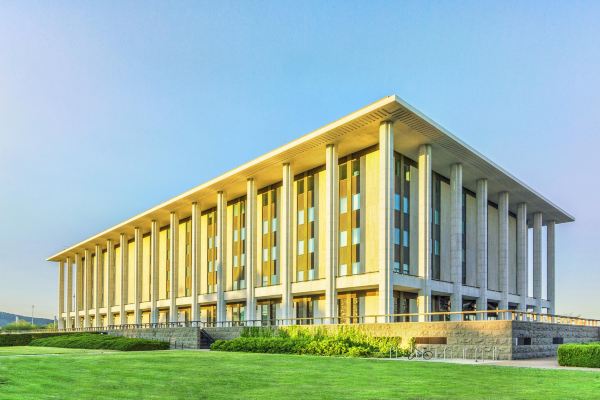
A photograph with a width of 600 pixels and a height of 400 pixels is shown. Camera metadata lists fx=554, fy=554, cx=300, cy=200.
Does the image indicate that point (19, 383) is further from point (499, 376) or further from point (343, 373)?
point (499, 376)

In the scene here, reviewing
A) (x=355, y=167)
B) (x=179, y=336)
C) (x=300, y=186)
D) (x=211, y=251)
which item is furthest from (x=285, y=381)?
(x=211, y=251)

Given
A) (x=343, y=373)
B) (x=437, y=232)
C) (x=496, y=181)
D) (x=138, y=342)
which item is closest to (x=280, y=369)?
(x=343, y=373)

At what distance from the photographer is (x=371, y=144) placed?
155 feet

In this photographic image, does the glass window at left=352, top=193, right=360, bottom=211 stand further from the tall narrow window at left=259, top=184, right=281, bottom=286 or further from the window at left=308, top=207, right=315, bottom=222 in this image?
the tall narrow window at left=259, top=184, right=281, bottom=286

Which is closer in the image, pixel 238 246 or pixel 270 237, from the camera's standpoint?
pixel 270 237

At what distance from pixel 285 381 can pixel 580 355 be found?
14.3 meters

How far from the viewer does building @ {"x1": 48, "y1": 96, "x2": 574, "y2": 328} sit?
44031 millimetres

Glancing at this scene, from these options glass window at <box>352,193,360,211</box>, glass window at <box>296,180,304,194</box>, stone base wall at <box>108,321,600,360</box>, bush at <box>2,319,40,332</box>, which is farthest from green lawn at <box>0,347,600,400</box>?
bush at <box>2,319,40,332</box>

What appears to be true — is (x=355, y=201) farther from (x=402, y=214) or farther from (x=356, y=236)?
(x=402, y=214)

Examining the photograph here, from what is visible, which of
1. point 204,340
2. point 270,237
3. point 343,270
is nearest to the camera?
point 204,340

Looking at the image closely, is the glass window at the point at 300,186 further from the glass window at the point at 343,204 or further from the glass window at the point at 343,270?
the glass window at the point at 343,270

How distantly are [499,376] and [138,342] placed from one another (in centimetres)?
2825

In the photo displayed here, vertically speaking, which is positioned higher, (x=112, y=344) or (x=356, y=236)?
(x=356, y=236)

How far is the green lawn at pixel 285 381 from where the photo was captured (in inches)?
548
